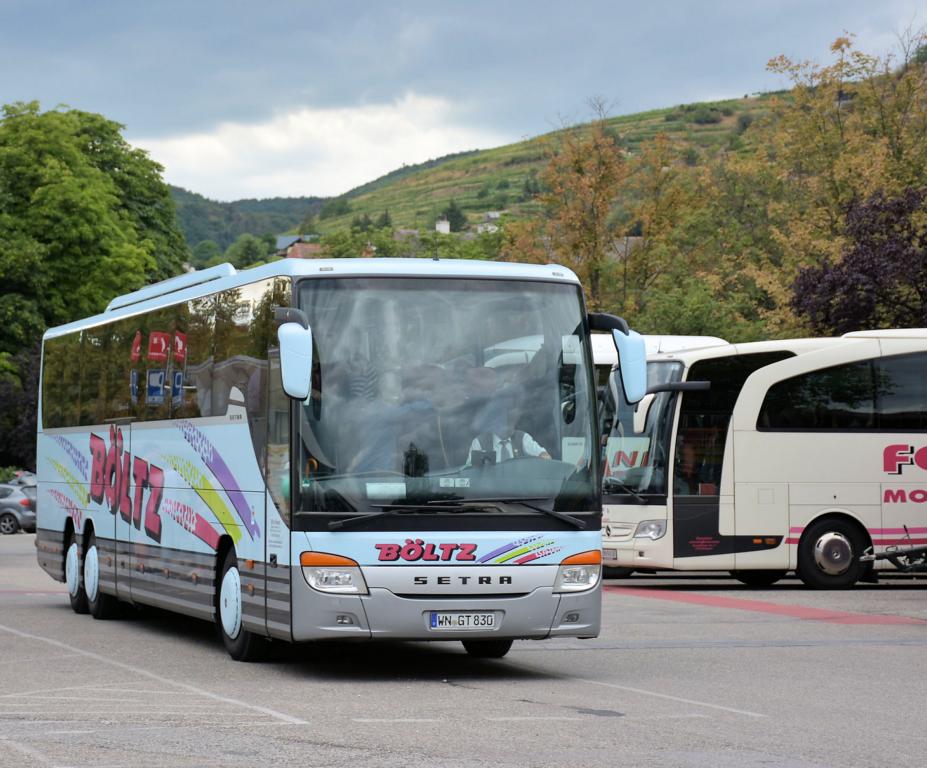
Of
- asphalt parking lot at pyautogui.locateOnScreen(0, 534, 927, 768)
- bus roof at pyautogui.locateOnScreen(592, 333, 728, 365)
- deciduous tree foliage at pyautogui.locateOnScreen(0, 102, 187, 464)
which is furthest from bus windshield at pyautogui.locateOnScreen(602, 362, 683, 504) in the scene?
deciduous tree foliage at pyautogui.locateOnScreen(0, 102, 187, 464)

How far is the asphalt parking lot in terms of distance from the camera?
9.13m

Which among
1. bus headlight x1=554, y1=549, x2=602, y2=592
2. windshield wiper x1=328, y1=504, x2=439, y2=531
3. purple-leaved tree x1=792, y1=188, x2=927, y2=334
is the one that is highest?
purple-leaved tree x1=792, y1=188, x2=927, y2=334

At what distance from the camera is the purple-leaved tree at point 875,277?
3612 cm

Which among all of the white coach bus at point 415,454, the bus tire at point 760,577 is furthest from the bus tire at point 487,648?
the bus tire at point 760,577

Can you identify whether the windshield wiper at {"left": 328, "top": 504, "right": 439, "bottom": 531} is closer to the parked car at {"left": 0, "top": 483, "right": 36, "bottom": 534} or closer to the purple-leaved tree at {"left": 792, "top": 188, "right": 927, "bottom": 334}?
the purple-leaved tree at {"left": 792, "top": 188, "right": 927, "bottom": 334}

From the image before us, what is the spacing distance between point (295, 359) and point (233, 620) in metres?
3.07

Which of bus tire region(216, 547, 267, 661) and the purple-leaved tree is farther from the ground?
the purple-leaved tree

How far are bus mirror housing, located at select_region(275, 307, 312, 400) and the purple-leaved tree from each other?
2577 cm

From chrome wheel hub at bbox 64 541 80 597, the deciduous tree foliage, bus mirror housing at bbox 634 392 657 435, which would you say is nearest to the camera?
chrome wheel hub at bbox 64 541 80 597

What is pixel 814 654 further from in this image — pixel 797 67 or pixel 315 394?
pixel 797 67

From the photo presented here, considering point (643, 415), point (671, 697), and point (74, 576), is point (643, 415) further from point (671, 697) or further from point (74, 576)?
point (671, 697)

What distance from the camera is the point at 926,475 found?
2500 cm

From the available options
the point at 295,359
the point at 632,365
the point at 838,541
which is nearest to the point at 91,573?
the point at 295,359

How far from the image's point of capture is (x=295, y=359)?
12.2 metres
